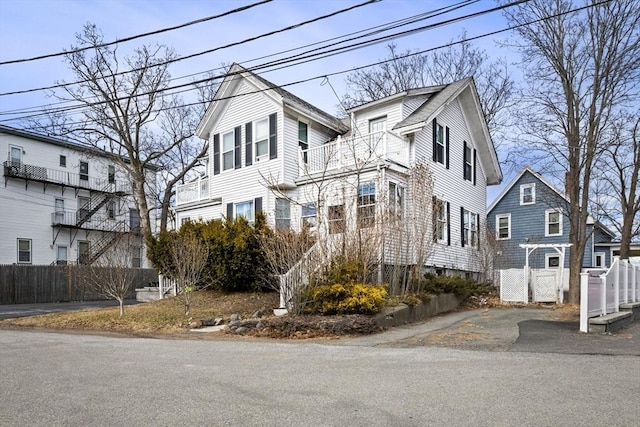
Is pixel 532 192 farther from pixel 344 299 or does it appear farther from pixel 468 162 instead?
pixel 344 299

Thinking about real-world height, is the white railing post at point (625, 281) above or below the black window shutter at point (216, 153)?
below

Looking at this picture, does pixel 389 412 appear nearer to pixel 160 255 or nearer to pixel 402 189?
pixel 402 189

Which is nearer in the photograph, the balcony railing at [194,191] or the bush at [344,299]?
the bush at [344,299]

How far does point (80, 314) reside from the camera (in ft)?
51.9

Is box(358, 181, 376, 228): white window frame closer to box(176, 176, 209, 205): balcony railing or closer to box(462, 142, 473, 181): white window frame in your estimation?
box(462, 142, 473, 181): white window frame

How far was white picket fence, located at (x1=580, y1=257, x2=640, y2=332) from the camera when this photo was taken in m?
11.3

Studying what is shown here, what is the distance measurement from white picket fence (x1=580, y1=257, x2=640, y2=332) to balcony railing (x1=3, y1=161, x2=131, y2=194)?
31435 millimetres

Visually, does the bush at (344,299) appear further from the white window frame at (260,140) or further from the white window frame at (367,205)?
the white window frame at (260,140)

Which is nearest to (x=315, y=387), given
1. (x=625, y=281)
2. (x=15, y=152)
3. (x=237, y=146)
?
(x=625, y=281)

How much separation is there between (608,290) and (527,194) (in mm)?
20405

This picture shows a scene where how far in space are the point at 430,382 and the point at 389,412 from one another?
57.9 inches

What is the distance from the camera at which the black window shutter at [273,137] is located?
783 inches

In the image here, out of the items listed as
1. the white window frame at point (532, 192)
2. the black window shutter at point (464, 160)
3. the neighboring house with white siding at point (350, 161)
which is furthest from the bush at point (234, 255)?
the white window frame at point (532, 192)

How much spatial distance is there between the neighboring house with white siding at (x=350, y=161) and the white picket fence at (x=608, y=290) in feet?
16.5
